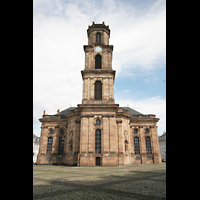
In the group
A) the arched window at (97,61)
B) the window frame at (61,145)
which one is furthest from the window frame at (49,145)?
the arched window at (97,61)

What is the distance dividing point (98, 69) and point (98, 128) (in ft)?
39.0

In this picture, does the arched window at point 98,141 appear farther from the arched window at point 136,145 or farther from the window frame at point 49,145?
the window frame at point 49,145

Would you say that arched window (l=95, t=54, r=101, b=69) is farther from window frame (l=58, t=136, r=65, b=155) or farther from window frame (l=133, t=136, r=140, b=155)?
window frame (l=133, t=136, r=140, b=155)

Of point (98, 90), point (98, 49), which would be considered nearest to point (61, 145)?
point (98, 90)

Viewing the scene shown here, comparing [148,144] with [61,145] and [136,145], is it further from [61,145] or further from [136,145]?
[61,145]

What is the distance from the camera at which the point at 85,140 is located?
29125 millimetres

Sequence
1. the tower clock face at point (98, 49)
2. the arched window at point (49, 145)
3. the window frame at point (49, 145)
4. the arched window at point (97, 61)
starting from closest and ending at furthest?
1. the arched window at point (97, 61)
2. the tower clock face at point (98, 49)
3. the window frame at point (49, 145)
4. the arched window at point (49, 145)

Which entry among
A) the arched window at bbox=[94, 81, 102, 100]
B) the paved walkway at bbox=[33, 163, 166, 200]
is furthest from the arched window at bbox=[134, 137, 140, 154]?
→ the paved walkway at bbox=[33, 163, 166, 200]

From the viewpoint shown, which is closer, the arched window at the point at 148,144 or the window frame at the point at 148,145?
the window frame at the point at 148,145

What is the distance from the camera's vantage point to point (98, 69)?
3416 centimetres

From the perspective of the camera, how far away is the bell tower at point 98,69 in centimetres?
3238

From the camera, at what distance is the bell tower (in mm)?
32375
